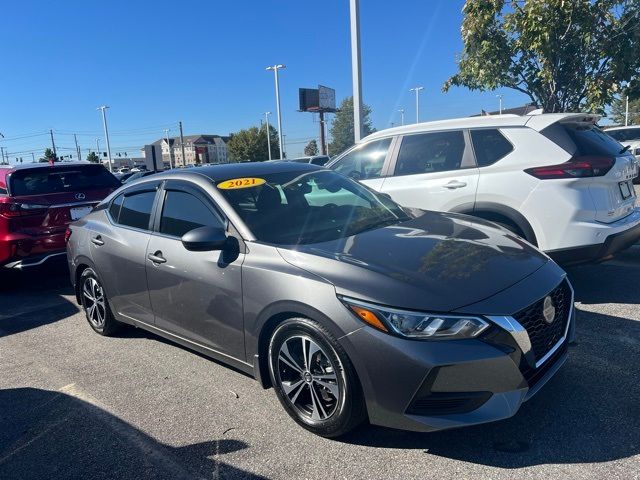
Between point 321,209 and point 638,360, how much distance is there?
2.51 m

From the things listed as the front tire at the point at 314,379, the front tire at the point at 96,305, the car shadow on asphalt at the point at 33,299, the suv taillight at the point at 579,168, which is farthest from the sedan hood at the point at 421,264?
the car shadow on asphalt at the point at 33,299

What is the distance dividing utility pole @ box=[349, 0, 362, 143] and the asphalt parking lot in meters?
6.91

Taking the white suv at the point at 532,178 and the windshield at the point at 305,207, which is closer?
the windshield at the point at 305,207

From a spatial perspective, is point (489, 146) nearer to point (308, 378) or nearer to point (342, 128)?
point (308, 378)

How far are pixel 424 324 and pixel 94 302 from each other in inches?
144

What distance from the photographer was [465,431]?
2.87 metres

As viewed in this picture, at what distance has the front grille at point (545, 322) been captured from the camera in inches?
105

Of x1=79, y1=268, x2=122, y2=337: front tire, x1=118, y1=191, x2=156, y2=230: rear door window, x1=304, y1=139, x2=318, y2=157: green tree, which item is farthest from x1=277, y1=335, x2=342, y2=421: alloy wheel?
x1=304, y1=139, x2=318, y2=157: green tree

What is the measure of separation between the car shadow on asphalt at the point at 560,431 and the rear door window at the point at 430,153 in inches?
101

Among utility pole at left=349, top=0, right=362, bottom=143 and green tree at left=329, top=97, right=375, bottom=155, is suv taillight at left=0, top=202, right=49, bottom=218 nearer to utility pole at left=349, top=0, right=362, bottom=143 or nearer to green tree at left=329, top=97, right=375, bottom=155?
utility pole at left=349, top=0, right=362, bottom=143

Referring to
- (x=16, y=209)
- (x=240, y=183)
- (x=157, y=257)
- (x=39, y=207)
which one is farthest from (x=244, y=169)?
(x=16, y=209)

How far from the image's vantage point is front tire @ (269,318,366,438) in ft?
8.87

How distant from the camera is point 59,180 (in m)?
6.89

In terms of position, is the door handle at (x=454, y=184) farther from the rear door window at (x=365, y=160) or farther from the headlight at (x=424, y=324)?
the headlight at (x=424, y=324)
